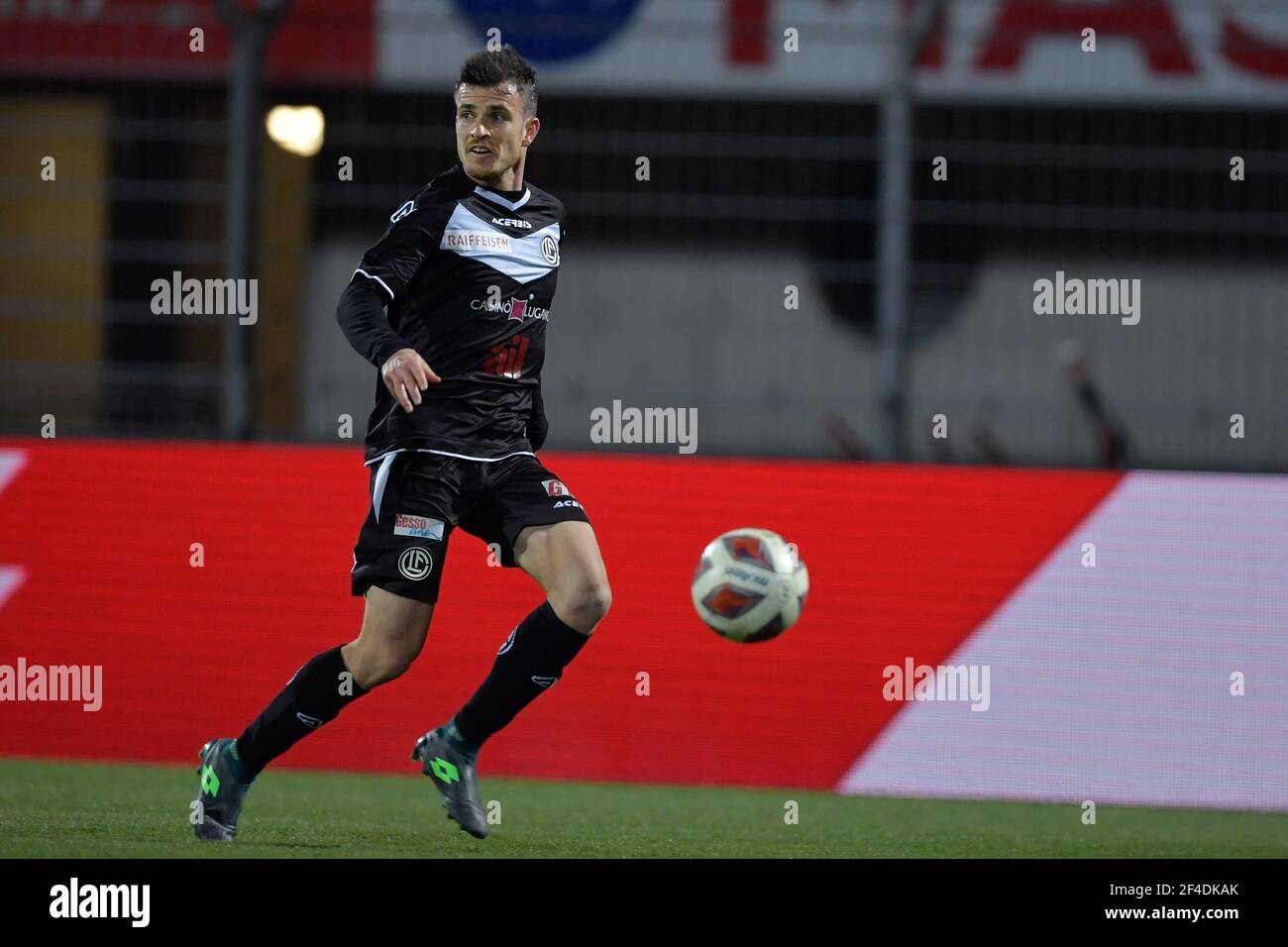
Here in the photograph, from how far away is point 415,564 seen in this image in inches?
212

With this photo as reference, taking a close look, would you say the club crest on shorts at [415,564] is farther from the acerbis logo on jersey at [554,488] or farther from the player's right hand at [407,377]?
the player's right hand at [407,377]

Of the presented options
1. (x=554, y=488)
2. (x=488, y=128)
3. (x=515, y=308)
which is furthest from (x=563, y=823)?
(x=488, y=128)

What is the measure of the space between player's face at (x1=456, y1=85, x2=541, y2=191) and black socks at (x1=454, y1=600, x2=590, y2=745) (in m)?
1.27

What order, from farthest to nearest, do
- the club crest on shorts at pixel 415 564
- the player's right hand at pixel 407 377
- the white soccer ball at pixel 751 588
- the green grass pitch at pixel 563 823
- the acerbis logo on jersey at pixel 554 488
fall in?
1. the white soccer ball at pixel 751 588
2. the acerbis logo on jersey at pixel 554 488
3. the green grass pitch at pixel 563 823
4. the club crest on shorts at pixel 415 564
5. the player's right hand at pixel 407 377

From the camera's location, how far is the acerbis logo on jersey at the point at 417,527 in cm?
543

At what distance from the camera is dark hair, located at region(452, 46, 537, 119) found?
5523 mm

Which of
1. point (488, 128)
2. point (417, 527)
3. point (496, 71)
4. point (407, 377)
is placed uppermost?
point (496, 71)

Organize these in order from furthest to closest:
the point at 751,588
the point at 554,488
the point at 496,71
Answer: the point at 751,588
the point at 554,488
the point at 496,71

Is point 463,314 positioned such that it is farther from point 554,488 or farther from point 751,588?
point 751,588

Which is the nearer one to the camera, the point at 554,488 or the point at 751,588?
the point at 554,488

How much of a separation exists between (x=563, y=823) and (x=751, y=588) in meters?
1.16

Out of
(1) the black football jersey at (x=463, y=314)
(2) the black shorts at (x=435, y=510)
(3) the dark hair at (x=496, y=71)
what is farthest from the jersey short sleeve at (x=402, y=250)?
(2) the black shorts at (x=435, y=510)

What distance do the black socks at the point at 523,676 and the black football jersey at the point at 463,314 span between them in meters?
0.54

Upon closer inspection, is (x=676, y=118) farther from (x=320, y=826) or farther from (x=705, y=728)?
(x=320, y=826)
